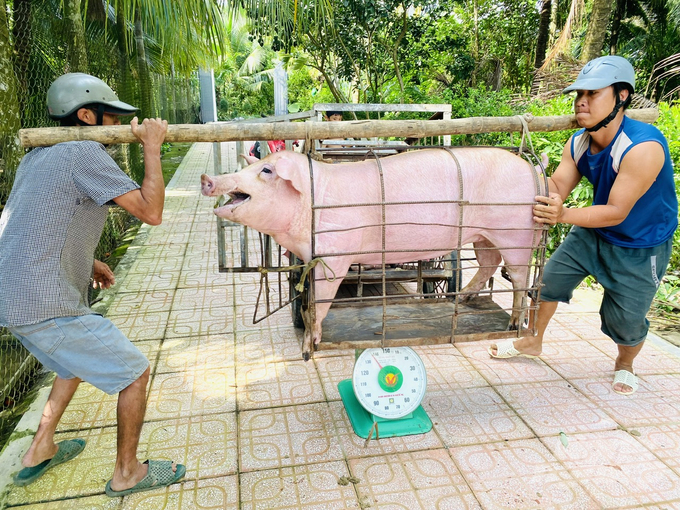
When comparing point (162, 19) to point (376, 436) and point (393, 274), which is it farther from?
point (376, 436)

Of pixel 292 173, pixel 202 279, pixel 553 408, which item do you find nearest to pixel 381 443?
pixel 553 408

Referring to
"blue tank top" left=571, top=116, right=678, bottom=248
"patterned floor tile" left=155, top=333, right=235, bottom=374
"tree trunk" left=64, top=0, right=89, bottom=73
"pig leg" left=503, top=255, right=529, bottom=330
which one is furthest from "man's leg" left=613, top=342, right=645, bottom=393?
"tree trunk" left=64, top=0, right=89, bottom=73

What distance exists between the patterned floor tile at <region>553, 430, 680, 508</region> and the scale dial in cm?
77

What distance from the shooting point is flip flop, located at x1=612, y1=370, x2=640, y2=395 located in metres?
2.95

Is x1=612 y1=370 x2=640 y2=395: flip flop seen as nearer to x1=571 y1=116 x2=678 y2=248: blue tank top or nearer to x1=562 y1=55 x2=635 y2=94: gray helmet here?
x1=571 y1=116 x2=678 y2=248: blue tank top

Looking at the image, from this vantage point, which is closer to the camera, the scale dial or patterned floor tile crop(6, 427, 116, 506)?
patterned floor tile crop(6, 427, 116, 506)

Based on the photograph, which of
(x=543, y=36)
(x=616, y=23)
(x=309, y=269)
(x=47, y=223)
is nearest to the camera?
(x=47, y=223)

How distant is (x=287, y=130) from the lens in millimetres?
2145

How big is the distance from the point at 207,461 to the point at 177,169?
11.9 m

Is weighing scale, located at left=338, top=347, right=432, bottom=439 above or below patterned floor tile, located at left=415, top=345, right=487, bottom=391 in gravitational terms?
above

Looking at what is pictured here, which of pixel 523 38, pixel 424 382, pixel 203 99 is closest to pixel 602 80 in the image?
pixel 424 382

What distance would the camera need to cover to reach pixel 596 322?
3943 mm

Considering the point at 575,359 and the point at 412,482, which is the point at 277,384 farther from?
the point at 575,359

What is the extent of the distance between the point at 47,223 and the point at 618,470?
281 centimetres
